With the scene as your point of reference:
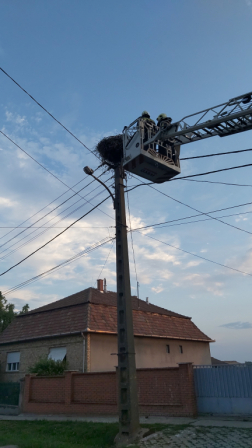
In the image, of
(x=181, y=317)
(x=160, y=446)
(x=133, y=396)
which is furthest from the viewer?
(x=181, y=317)

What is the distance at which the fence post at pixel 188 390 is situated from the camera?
40.3ft

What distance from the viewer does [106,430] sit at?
11227 mm

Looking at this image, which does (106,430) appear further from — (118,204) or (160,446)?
(118,204)

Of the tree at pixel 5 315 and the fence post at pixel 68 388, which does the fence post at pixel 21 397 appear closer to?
the fence post at pixel 68 388

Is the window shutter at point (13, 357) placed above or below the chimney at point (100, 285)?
below

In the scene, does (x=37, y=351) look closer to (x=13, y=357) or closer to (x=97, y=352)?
(x=13, y=357)

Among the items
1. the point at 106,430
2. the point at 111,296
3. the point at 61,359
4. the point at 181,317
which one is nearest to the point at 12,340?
the point at 61,359

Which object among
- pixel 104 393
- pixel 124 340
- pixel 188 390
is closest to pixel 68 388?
pixel 104 393

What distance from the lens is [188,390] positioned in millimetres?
12430

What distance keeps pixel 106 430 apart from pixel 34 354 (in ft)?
39.8

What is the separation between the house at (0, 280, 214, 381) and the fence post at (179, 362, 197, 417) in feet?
24.9

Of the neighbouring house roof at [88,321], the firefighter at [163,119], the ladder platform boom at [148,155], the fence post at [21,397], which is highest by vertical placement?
the firefighter at [163,119]

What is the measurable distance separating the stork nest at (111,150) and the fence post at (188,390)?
24.8 feet

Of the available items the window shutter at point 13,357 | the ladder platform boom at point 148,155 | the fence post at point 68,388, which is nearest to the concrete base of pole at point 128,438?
the fence post at point 68,388
